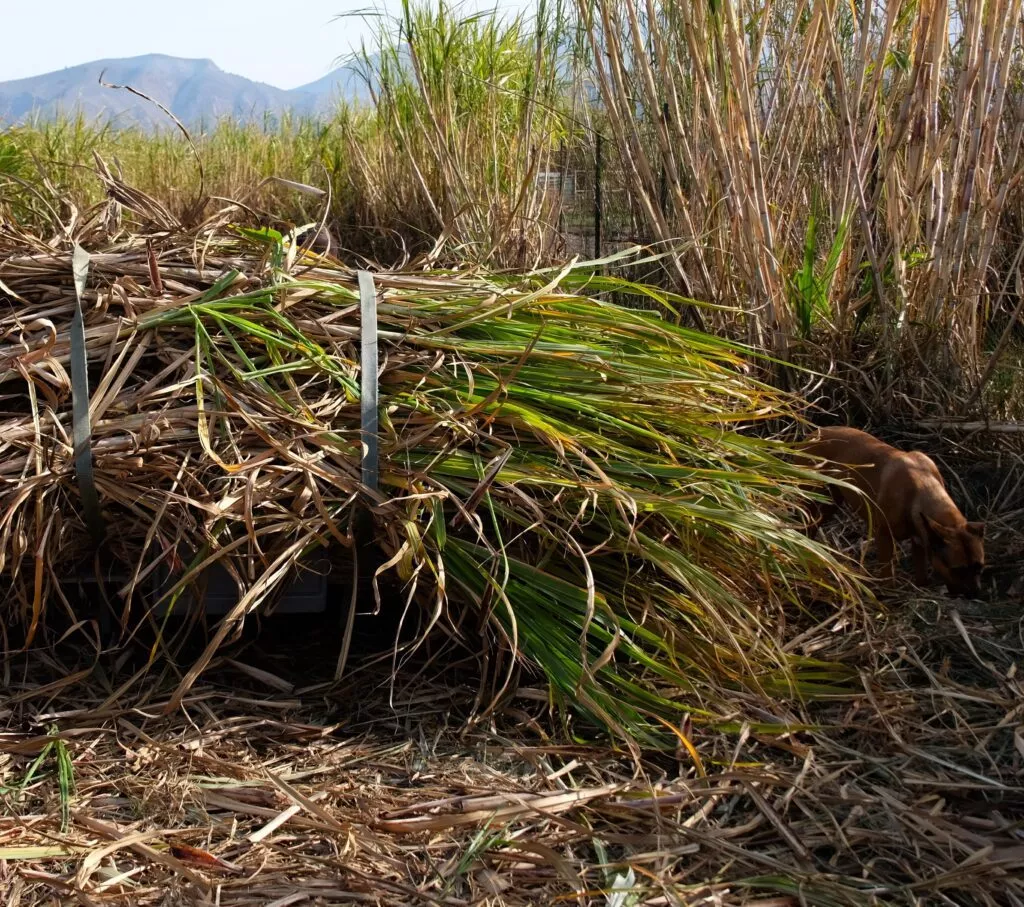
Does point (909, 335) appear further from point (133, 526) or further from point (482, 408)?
point (133, 526)

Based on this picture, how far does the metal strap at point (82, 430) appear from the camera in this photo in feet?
6.16

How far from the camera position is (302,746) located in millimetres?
1842

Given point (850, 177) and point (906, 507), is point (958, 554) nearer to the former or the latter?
point (906, 507)

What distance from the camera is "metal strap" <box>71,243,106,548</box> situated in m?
1.88

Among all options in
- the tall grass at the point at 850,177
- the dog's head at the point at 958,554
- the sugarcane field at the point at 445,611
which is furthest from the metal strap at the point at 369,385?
the tall grass at the point at 850,177

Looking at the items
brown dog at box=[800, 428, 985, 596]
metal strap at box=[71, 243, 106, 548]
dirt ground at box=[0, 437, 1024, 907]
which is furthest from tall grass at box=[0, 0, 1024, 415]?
dirt ground at box=[0, 437, 1024, 907]

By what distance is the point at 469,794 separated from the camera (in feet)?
5.53

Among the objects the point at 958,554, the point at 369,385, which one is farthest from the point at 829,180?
the point at 369,385

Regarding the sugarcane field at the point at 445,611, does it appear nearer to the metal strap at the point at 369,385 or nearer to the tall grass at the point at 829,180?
the metal strap at the point at 369,385

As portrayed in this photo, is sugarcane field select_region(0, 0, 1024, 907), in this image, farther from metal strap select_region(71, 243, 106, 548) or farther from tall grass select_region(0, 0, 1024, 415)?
tall grass select_region(0, 0, 1024, 415)

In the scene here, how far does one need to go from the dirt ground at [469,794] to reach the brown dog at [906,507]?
0.84ft

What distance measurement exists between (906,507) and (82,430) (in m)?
1.86

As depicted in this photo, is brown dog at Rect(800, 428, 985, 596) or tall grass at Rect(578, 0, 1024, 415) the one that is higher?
tall grass at Rect(578, 0, 1024, 415)

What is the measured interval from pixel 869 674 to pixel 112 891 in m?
1.41
